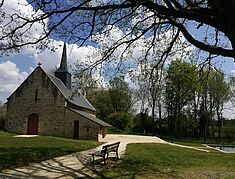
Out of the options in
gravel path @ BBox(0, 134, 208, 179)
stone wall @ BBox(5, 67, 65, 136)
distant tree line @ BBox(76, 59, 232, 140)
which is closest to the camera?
gravel path @ BBox(0, 134, 208, 179)

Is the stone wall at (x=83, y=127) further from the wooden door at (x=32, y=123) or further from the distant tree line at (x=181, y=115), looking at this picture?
the distant tree line at (x=181, y=115)

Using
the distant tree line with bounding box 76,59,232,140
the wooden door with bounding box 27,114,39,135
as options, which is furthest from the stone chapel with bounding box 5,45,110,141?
the distant tree line with bounding box 76,59,232,140

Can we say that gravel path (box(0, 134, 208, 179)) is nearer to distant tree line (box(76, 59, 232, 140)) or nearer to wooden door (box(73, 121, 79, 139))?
wooden door (box(73, 121, 79, 139))

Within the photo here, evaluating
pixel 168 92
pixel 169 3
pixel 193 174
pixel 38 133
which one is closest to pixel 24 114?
pixel 38 133

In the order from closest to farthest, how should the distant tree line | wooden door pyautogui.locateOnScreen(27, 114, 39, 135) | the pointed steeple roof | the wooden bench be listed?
the wooden bench → wooden door pyautogui.locateOnScreen(27, 114, 39, 135) → the pointed steeple roof → the distant tree line

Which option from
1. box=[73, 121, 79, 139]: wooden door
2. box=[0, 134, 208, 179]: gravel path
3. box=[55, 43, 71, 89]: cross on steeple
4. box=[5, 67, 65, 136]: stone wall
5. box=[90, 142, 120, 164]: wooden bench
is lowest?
box=[0, 134, 208, 179]: gravel path

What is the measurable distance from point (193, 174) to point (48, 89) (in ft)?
87.0

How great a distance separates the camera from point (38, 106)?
36.7 meters

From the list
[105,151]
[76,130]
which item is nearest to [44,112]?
[76,130]

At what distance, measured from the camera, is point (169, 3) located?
862 cm

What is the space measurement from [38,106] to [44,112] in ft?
3.66

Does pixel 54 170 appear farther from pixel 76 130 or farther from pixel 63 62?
pixel 63 62

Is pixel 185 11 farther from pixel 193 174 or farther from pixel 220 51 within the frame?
pixel 193 174

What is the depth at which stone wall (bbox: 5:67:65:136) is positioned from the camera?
35750mm
